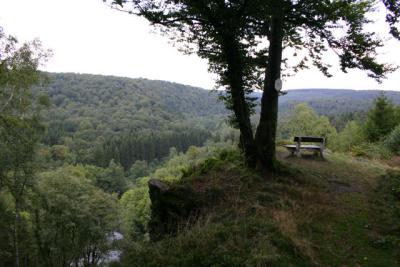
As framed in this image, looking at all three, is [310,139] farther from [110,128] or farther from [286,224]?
[110,128]

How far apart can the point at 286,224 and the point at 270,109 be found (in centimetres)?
407

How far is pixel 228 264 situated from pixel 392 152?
13829 mm

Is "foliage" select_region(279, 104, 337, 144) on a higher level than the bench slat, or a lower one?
lower

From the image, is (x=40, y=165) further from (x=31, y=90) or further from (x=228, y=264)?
(x=228, y=264)

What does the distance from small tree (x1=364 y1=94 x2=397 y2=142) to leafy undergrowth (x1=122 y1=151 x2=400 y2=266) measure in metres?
17.6

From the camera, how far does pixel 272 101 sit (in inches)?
379

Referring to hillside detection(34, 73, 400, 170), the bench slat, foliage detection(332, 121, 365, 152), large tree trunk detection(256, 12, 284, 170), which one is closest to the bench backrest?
the bench slat

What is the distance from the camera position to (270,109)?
965cm

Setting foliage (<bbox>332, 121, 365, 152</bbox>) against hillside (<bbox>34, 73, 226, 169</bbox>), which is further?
hillside (<bbox>34, 73, 226, 169</bbox>)

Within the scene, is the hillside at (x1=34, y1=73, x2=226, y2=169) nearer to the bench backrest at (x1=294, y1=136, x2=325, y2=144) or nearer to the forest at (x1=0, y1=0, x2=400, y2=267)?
the forest at (x1=0, y1=0, x2=400, y2=267)

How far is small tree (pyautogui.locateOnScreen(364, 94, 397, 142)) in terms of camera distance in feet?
84.6

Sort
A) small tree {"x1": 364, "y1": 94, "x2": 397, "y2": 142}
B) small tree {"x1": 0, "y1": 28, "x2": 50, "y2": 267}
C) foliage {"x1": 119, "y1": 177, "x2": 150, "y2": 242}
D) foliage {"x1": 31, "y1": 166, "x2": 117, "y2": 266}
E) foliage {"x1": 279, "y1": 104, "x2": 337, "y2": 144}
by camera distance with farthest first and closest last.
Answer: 1. foliage {"x1": 119, "y1": 177, "x2": 150, "y2": 242}
2. foliage {"x1": 279, "y1": 104, "x2": 337, "y2": 144}
3. small tree {"x1": 364, "y1": 94, "x2": 397, "y2": 142}
4. foliage {"x1": 31, "y1": 166, "x2": 117, "y2": 266}
5. small tree {"x1": 0, "y1": 28, "x2": 50, "y2": 267}

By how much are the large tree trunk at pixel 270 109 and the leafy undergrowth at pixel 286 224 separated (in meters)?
0.61

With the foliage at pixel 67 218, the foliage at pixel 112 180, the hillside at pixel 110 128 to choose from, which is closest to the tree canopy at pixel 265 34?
the foliage at pixel 67 218
